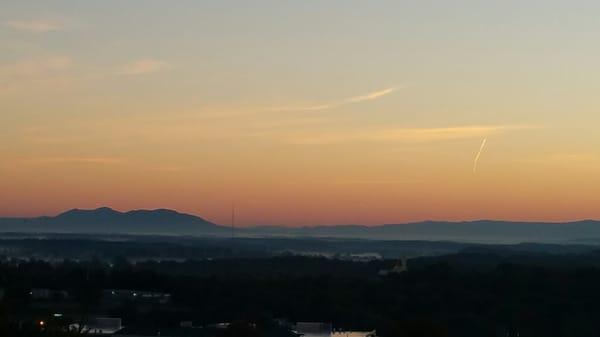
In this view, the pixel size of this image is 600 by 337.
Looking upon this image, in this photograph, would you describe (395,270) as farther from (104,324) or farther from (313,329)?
(104,324)

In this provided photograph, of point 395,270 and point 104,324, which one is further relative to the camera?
point 395,270

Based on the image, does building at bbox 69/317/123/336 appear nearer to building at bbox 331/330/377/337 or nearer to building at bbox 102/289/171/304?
building at bbox 102/289/171/304

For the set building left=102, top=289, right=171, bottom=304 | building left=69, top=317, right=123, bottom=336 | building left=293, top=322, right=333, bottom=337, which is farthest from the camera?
building left=102, top=289, right=171, bottom=304

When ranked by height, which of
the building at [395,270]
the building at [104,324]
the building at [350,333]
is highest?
the building at [395,270]

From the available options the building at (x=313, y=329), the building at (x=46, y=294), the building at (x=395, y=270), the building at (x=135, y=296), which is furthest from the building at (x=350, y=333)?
the building at (x=395, y=270)

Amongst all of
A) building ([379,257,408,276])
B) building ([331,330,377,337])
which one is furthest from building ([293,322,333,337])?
building ([379,257,408,276])

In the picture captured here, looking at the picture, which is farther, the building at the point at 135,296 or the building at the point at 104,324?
the building at the point at 135,296

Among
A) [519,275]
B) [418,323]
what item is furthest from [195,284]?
[418,323]

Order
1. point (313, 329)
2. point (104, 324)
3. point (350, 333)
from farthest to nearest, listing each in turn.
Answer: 1. point (313, 329)
2. point (104, 324)
3. point (350, 333)

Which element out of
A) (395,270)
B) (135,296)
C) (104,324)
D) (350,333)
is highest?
(395,270)

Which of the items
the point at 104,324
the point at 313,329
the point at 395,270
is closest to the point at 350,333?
the point at 313,329

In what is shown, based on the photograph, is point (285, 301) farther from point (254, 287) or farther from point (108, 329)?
point (108, 329)

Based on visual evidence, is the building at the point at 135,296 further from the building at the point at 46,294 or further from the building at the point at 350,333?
the building at the point at 350,333
